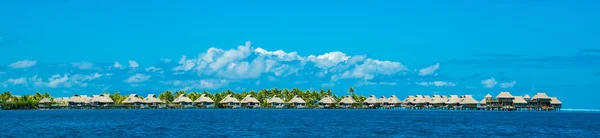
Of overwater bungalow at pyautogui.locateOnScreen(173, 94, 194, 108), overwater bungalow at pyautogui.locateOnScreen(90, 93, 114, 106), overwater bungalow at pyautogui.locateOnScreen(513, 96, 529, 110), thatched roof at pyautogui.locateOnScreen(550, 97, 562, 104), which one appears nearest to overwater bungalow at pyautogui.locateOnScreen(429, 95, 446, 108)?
overwater bungalow at pyautogui.locateOnScreen(513, 96, 529, 110)

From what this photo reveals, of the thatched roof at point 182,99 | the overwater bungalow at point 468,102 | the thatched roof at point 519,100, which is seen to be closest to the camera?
the thatched roof at point 519,100

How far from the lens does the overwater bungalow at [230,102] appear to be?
141075mm

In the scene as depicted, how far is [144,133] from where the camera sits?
155ft

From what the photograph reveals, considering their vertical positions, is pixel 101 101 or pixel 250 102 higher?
pixel 101 101

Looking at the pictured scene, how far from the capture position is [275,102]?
143625mm

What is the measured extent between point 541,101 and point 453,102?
16.4m

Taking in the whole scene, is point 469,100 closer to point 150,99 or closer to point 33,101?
point 150,99

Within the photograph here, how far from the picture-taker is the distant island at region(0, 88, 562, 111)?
438 feet

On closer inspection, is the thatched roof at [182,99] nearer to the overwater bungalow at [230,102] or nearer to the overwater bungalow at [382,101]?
the overwater bungalow at [230,102]

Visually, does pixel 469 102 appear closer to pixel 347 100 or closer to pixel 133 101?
pixel 347 100

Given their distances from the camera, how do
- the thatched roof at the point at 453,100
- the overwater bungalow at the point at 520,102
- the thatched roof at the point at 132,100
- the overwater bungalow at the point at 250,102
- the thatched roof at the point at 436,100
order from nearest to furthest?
the overwater bungalow at the point at 520,102 → the thatched roof at the point at 132,100 → the thatched roof at the point at 453,100 → the overwater bungalow at the point at 250,102 → the thatched roof at the point at 436,100

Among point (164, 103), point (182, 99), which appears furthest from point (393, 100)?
point (164, 103)

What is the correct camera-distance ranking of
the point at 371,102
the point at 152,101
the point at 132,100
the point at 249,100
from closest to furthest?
the point at 152,101
the point at 132,100
the point at 249,100
the point at 371,102

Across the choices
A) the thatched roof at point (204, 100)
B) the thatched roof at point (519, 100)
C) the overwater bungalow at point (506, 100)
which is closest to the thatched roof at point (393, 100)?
the overwater bungalow at point (506, 100)
